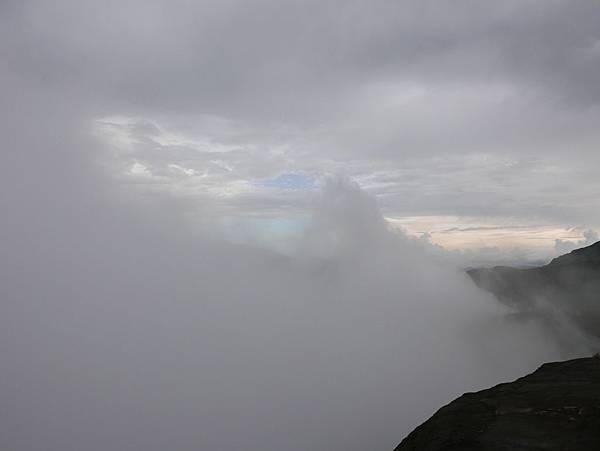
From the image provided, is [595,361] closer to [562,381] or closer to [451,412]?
[562,381]

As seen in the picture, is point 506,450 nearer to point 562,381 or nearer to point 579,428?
point 579,428

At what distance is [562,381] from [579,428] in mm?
18296

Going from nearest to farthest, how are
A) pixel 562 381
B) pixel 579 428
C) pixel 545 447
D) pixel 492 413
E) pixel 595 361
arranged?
pixel 545 447 < pixel 579 428 < pixel 492 413 < pixel 562 381 < pixel 595 361

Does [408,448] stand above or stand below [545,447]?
below

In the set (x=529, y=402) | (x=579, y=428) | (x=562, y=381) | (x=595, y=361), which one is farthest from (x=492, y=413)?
(x=595, y=361)

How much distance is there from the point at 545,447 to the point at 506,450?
2.80 metres

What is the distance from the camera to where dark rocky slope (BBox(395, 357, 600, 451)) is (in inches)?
1207

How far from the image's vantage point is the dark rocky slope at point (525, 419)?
3067 cm

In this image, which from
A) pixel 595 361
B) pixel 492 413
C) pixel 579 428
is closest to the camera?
pixel 579 428

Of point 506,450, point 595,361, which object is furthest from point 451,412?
point 595,361

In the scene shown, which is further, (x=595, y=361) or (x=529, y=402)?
(x=595, y=361)

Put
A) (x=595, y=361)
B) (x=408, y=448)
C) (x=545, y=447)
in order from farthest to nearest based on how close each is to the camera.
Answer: (x=595, y=361) → (x=408, y=448) → (x=545, y=447)

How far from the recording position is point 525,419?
117 ft

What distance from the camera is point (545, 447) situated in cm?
2925
